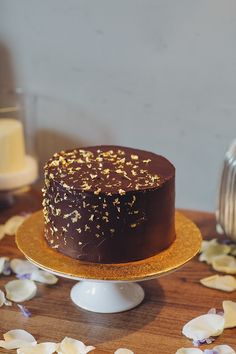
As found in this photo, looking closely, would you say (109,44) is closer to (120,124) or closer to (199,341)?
(120,124)

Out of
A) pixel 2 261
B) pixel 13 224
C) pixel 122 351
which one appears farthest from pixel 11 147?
pixel 122 351

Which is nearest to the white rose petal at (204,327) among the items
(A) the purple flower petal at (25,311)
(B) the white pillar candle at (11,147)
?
(A) the purple flower petal at (25,311)

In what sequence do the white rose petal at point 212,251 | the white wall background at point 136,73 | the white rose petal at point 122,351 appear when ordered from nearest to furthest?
1. the white rose petal at point 122,351
2. the white rose petal at point 212,251
3. the white wall background at point 136,73

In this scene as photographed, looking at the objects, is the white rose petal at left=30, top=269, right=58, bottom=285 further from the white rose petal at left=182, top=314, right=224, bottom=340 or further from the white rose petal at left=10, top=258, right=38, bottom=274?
the white rose petal at left=182, top=314, right=224, bottom=340

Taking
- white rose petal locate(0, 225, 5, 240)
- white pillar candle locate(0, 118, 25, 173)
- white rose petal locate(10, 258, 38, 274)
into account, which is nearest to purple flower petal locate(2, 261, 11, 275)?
white rose petal locate(10, 258, 38, 274)

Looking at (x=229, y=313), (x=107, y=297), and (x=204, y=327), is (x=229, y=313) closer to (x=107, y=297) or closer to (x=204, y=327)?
(x=204, y=327)

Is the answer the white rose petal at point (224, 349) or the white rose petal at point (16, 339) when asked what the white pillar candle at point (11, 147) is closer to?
the white rose petal at point (16, 339)

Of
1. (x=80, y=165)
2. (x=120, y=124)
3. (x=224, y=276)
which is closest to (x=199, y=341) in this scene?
(x=224, y=276)
